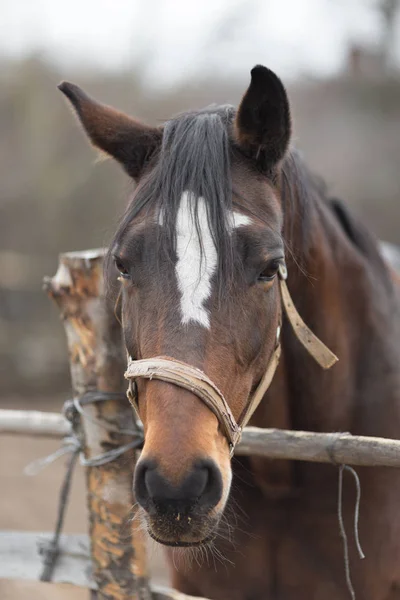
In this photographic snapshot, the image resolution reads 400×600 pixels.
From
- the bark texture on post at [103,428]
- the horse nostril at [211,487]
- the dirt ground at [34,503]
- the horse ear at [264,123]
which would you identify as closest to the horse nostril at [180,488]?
the horse nostril at [211,487]

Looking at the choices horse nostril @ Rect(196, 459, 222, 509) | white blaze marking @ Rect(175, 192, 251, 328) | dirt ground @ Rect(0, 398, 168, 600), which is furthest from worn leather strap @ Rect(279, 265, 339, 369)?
dirt ground @ Rect(0, 398, 168, 600)

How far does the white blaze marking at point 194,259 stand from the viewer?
1550mm

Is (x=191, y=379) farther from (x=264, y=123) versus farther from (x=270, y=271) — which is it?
(x=264, y=123)

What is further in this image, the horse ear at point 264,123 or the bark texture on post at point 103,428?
the bark texture on post at point 103,428

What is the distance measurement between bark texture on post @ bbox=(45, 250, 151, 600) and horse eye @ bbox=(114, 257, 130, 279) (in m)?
0.33

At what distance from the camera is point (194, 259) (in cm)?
160

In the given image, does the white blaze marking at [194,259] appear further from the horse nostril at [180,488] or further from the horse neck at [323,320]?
the horse neck at [323,320]

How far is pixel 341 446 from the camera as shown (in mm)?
1810

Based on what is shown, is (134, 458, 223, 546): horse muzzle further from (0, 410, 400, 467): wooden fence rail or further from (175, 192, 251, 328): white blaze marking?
(0, 410, 400, 467): wooden fence rail

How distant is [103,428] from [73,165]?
1108cm

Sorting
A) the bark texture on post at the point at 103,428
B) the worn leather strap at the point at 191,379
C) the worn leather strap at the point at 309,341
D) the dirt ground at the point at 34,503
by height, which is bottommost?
the dirt ground at the point at 34,503

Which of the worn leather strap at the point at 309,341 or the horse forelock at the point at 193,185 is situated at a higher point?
the horse forelock at the point at 193,185

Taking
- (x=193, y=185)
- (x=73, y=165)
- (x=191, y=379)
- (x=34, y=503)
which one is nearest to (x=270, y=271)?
(x=193, y=185)

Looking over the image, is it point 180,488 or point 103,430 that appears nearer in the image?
point 180,488
